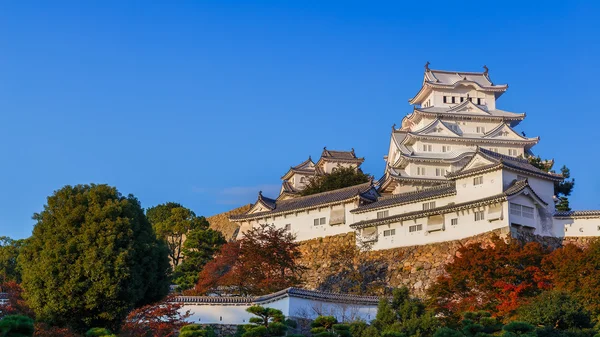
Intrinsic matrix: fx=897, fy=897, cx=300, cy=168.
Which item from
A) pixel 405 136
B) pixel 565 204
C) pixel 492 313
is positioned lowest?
pixel 492 313

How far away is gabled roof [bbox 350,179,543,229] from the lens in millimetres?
40438

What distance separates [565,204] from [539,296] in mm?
18728

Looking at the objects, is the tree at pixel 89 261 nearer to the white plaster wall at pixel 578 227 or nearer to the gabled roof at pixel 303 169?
the white plaster wall at pixel 578 227

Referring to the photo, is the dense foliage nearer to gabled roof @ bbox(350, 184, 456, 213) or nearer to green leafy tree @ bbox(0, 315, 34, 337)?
gabled roof @ bbox(350, 184, 456, 213)

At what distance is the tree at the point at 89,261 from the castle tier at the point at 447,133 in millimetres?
26108

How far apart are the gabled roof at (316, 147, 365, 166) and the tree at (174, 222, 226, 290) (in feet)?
51.7

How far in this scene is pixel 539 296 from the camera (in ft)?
105

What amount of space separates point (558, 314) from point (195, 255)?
2376cm

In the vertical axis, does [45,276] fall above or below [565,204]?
below

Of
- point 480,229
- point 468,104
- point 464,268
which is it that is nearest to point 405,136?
point 468,104

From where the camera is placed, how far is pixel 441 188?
45312 mm

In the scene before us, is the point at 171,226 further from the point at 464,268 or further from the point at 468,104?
the point at 464,268

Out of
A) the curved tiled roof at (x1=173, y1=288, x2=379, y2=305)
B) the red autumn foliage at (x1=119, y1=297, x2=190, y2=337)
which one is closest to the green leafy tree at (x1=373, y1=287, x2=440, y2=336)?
the curved tiled roof at (x1=173, y1=288, x2=379, y2=305)

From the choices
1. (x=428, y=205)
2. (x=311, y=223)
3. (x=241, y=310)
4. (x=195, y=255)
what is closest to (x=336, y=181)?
(x=311, y=223)
